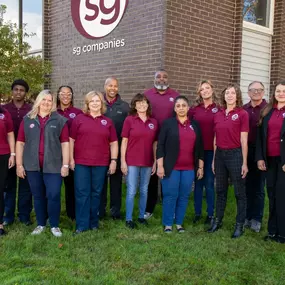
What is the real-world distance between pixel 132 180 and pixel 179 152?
29.3 inches

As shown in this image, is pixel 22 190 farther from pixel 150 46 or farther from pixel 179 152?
pixel 150 46

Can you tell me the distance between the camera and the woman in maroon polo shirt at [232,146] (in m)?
4.85

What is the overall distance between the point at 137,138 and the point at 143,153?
212 mm

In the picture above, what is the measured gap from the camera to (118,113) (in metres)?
5.61

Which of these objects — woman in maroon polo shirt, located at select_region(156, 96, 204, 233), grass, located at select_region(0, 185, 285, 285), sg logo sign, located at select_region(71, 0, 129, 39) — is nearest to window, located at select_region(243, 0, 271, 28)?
sg logo sign, located at select_region(71, 0, 129, 39)

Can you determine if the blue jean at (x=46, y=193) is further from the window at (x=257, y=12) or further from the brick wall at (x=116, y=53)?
the window at (x=257, y=12)

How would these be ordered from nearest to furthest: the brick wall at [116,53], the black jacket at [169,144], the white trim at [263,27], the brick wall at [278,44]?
the black jacket at [169,144]
the brick wall at [116,53]
the white trim at [263,27]
the brick wall at [278,44]

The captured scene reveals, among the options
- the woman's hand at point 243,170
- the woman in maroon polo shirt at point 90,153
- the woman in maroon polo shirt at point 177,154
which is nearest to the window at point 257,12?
the woman in maroon polo shirt at point 177,154

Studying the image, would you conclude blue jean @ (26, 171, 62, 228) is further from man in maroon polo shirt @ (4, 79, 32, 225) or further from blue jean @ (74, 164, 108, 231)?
man in maroon polo shirt @ (4, 79, 32, 225)

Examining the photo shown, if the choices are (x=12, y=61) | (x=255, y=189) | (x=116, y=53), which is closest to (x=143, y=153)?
(x=255, y=189)

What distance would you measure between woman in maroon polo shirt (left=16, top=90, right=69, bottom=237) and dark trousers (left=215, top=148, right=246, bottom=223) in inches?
75.9

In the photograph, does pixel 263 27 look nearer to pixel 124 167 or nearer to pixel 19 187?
pixel 124 167

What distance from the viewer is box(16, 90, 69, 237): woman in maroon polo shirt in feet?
15.5

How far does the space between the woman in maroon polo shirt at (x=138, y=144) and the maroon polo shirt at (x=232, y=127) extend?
2.92 feet
